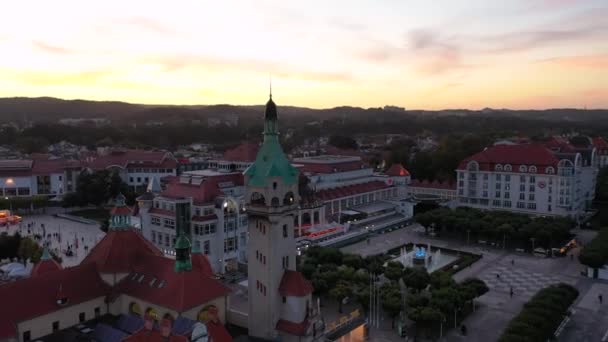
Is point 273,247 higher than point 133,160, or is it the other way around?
point 133,160

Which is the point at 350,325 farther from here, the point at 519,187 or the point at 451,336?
the point at 519,187

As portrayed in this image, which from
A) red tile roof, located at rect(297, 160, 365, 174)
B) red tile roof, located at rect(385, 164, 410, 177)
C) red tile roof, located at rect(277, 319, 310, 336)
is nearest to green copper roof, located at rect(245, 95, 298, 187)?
red tile roof, located at rect(277, 319, 310, 336)

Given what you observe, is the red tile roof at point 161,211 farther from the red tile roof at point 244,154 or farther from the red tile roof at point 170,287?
the red tile roof at point 244,154

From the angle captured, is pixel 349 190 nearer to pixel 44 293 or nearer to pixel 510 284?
pixel 510 284

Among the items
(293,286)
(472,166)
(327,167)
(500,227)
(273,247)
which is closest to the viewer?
(273,247)

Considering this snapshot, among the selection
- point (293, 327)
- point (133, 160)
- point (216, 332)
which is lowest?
point (293, 327)

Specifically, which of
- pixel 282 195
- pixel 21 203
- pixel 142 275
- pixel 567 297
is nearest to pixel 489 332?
pixel 567 297

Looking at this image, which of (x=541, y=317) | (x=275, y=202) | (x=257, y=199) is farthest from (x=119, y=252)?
(x=541, y=317)

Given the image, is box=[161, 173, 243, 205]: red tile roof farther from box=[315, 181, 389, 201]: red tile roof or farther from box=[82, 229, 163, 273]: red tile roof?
box=[315, 181, 389, 201]: red tile roof
